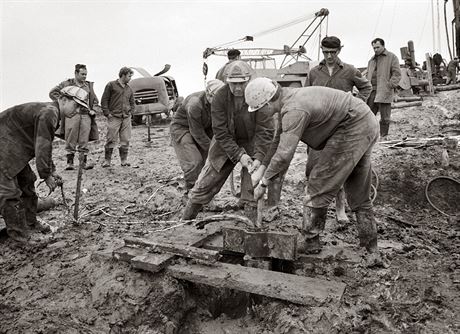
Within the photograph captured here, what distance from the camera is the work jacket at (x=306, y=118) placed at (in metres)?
3.39

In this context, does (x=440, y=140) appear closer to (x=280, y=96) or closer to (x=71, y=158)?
(x=280, y=96)

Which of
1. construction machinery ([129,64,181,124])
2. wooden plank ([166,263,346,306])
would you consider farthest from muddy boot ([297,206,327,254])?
construction machinery ([129,64,181,124])

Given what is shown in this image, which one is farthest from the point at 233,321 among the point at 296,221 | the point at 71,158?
the point at 71,158

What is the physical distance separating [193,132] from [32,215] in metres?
2.19

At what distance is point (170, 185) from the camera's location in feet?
22.6

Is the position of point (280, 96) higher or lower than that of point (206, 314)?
higher

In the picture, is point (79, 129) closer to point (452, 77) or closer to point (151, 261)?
point (151, 261)

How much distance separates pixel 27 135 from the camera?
15.1ft

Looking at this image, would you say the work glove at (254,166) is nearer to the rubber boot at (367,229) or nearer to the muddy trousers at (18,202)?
the rubber boot at (367,229)

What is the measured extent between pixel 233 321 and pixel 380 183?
3487 mm

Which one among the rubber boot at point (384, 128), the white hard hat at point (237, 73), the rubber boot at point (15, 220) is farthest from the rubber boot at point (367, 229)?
the rubber boot at point (384, 128)

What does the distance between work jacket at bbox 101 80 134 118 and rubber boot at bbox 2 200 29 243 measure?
11.8 ft

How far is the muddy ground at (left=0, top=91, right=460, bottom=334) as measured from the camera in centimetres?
301

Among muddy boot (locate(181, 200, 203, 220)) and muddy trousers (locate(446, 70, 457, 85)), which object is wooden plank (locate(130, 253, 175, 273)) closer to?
muddy boot (locate(181, 200, 203, 220))
